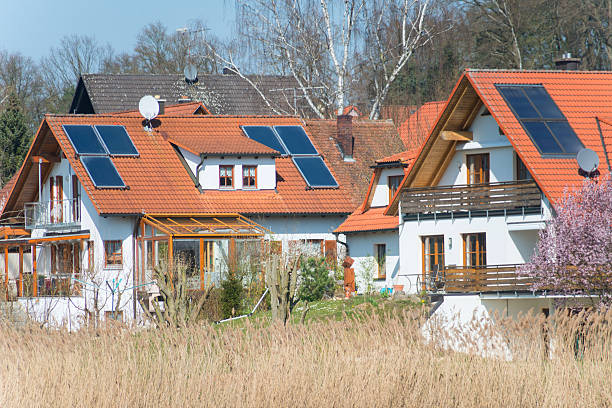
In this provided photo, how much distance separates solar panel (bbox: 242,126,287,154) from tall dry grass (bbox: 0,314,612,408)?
23295mm

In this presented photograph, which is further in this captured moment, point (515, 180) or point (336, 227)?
point (336, 227)

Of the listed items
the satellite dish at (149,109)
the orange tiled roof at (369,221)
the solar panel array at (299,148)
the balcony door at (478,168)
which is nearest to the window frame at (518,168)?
the balcony door at (478,168)

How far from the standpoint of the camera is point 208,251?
35219mm

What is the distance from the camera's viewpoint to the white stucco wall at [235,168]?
38.1 metres

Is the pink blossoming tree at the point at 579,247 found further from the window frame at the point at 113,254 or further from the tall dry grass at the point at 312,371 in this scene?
the window frame at the point at 113,254

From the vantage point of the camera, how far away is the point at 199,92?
53562mm

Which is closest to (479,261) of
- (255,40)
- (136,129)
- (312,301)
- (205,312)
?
(312,301)

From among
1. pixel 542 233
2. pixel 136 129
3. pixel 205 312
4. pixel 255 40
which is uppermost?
pixel 255 40

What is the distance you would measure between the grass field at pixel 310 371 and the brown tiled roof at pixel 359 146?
22.4 m

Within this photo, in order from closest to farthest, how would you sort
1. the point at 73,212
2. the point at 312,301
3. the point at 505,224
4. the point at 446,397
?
the point at 446,397
the point at 505,224
the point at 312,301
the point at 73,212

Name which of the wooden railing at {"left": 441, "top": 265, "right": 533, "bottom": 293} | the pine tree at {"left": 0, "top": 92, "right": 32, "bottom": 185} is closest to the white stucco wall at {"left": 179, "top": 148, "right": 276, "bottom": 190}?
the wooden railing at {"left": 441, "top": 265, "right": 533, "bottom": 293}

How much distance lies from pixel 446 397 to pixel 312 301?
17540 mm

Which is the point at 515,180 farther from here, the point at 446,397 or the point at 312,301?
the point at 446,397

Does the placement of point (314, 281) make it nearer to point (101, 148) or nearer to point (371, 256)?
point (371, 256)
